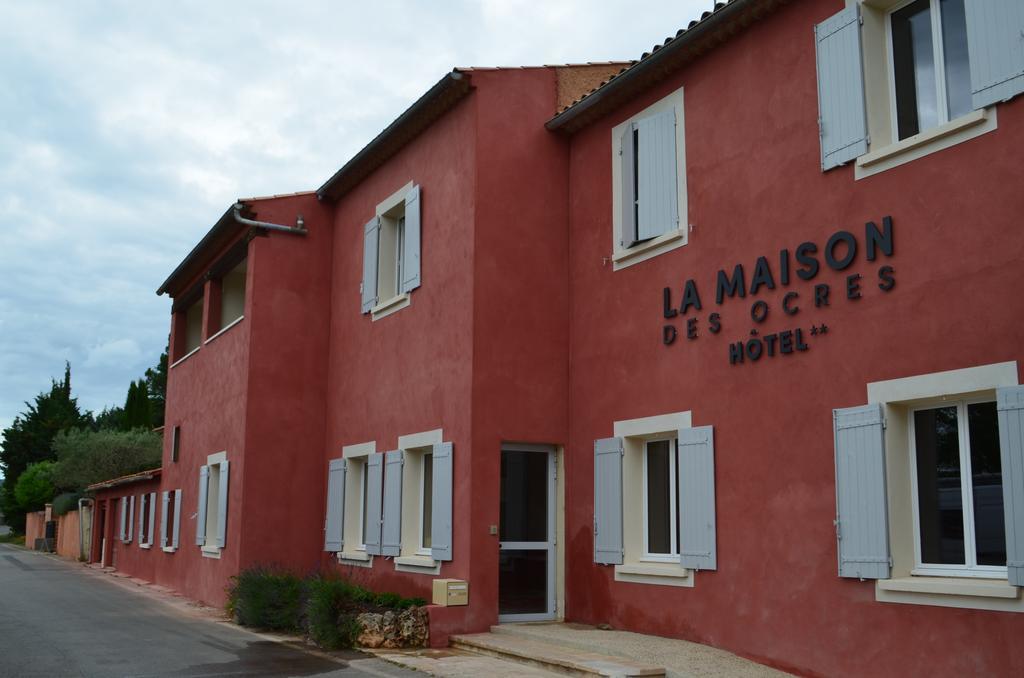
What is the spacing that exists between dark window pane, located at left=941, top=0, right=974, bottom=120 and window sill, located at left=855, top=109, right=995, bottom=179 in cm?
26

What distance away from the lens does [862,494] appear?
25.7ft

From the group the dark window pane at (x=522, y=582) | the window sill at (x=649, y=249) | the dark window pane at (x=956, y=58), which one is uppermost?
the dark window pane at (x=956, y=58)

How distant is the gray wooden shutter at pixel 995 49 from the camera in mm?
7105

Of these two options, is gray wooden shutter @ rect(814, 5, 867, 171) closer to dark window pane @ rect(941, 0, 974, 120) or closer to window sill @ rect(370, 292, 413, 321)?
dark window pane @ rect(941, 0, 974, 120)

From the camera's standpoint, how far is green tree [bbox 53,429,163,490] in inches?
1415

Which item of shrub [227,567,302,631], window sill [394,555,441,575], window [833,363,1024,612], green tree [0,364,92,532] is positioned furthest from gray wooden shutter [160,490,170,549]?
green tree [0,364,92,532]

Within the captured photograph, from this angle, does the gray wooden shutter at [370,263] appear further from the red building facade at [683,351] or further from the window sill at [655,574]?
the window sill at [655,574]

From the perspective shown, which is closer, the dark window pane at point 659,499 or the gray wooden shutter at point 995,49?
the gray wooden shutter at point 995,49

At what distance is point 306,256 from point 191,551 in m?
6.26

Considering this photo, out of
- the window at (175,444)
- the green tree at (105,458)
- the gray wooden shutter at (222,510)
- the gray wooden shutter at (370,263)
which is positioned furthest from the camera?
the green tree at (105,458)

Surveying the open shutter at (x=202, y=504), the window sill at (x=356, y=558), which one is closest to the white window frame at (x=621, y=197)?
the window sill at (x=356, y=558)

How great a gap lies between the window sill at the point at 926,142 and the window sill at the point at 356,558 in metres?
8.77

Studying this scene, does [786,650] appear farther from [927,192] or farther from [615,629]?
[927,192]

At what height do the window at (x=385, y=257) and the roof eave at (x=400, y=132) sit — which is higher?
the roof eave at (x=400, y=132)
